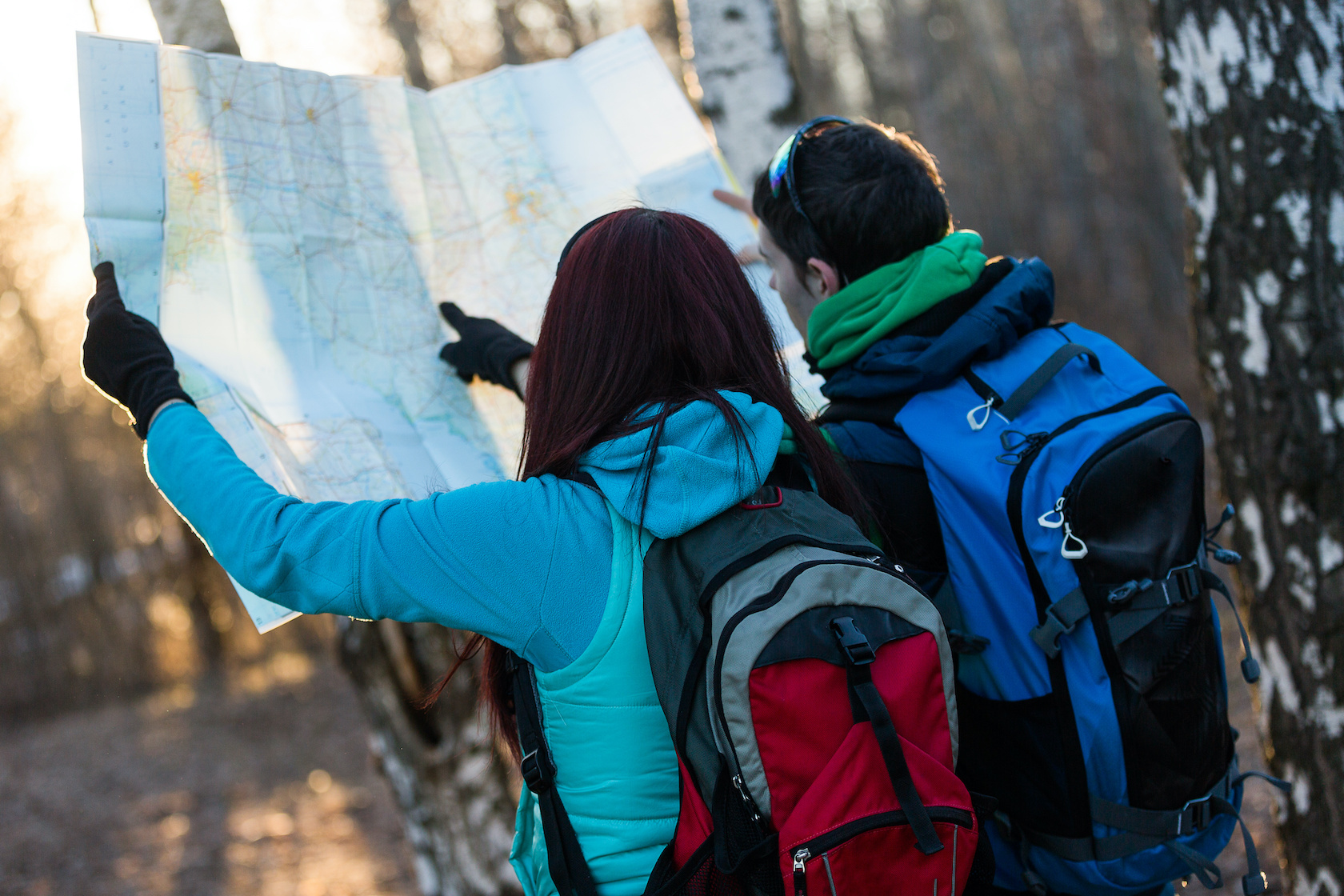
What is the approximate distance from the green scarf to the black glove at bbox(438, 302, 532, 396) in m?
0.57

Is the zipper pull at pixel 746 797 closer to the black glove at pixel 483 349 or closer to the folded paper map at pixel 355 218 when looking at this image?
the folded paper map at pixel 355 218

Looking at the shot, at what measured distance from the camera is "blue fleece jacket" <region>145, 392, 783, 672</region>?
1211 mm

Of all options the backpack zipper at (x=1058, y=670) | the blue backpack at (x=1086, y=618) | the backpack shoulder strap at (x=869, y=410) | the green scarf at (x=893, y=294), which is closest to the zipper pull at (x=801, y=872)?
the blue backpack at (x=1086, y=618)

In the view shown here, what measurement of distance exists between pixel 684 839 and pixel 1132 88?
18056 millimetres

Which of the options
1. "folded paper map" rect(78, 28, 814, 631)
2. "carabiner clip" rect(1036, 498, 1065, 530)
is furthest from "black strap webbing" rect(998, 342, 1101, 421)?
"folded paper map" rect(78, 28, 814, 631)

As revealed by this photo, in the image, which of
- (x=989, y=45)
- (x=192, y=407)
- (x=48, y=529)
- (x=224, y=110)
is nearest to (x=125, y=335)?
(x=192, y=407)

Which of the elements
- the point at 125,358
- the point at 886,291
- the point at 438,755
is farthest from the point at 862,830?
the point at 438,755

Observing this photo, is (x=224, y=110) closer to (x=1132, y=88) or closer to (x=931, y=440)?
(x=931, y=440)

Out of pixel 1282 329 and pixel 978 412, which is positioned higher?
pixel 978 412

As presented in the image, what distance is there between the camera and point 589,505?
4.16ft

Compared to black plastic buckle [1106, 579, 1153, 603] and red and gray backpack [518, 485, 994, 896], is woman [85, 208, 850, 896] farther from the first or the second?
black plastic buckle [1106, 579, 1153, 603]

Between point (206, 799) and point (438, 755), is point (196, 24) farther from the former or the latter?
point (206, 799)

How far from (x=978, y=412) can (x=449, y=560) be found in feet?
2.92

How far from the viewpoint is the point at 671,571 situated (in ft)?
4.08
